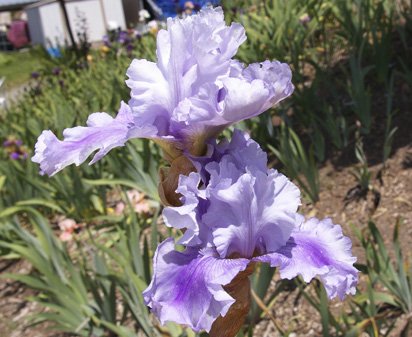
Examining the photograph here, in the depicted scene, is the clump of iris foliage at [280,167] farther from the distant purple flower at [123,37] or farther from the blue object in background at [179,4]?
the distant purple flower at [123,37]

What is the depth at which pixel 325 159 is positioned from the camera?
2.72 metres

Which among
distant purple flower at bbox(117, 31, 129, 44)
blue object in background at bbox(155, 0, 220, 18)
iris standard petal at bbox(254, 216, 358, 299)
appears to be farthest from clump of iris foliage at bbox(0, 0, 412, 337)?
distant purple flower at bbox(117, 31, 129, 44)

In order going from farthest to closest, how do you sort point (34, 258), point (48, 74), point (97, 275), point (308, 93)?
point (48, 74) → point (308, 93) → point (34, 258) → point (97, 275)

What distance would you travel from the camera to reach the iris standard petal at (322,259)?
2.26 feet

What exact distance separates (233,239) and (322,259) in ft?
0.40

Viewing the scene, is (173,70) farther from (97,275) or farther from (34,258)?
(34,258)

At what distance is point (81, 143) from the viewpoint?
77 centimetres

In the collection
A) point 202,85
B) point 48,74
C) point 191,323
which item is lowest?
point 48,74

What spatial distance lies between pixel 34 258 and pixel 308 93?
1.52 metres

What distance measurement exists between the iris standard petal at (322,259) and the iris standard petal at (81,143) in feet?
0.80

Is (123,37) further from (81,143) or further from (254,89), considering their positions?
(254,89)

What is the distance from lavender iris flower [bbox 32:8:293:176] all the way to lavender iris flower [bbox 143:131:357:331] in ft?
0.22

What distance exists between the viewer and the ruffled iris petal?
648 mm

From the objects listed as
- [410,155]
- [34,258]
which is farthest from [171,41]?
[410,155]
